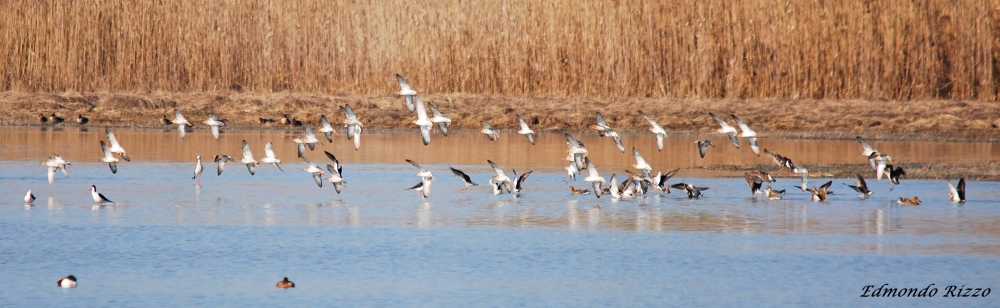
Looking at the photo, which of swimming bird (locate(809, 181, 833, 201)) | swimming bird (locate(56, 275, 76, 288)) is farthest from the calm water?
swimming bird (locate(809, 181, 833, 201))

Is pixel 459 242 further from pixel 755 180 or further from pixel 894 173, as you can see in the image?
pixel 894 173

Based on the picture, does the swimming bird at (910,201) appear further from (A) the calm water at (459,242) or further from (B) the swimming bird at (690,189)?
(B) the swimming bird at (690,189)

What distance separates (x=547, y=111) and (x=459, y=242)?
13.1m

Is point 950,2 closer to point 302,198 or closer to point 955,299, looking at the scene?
point 302,198

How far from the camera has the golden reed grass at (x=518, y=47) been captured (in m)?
A: 23.6

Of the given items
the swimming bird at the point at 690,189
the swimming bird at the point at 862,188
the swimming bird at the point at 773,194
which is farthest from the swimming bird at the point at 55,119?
the swimming bird at the point at 862,188

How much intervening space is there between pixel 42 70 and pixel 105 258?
17.4 m

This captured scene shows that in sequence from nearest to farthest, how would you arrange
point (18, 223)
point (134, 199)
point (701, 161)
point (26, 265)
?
point (26, 265) → point (18, 223) → point (134, 199) → point (701, 161)

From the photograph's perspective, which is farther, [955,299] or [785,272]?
[785,272]

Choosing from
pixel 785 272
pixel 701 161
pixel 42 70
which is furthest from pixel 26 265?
pixel 42 70

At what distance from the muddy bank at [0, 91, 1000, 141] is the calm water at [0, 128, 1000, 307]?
6969mm

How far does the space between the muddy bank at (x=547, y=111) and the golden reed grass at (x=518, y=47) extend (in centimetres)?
60

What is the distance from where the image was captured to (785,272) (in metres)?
9.05

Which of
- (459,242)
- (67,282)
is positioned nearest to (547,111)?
(459,242)
